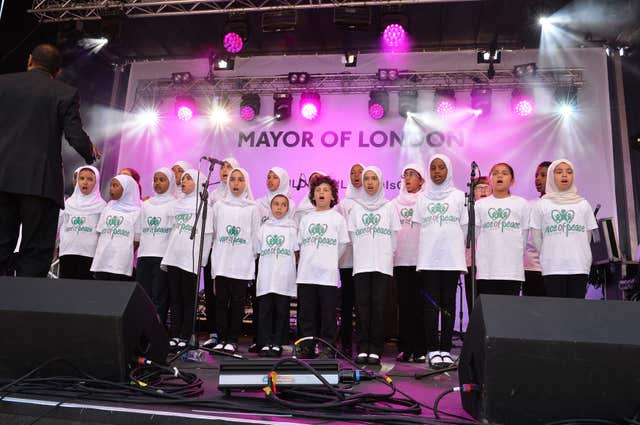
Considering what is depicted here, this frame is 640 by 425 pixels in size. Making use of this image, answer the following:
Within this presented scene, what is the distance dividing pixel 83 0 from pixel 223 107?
2.49 metres

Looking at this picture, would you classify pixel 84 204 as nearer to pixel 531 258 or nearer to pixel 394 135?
pixel 531 258

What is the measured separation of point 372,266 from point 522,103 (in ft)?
15.8

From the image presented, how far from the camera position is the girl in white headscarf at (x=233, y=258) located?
4.71m

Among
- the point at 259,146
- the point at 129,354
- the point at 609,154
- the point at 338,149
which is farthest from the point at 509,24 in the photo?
the point at 129,354

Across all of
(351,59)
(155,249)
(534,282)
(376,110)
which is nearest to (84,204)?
(155,249)

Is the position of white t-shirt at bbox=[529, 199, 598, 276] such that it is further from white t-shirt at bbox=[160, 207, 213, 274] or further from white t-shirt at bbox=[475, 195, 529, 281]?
white t-shirt at bbox=[160, 207, 213, 274]

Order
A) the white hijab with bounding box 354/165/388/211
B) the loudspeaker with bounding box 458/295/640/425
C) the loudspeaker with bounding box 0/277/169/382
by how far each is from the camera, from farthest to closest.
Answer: the white hijab with bounding box 354/165/388/211, the loudspeaker with bounding box 0/277/169/382, the loudspeaker with bounding box 458/295/640/425

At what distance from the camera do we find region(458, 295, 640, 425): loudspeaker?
1.84 metres

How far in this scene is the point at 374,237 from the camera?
440cm

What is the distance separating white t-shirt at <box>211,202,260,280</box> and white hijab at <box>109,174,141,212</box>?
3.27ft

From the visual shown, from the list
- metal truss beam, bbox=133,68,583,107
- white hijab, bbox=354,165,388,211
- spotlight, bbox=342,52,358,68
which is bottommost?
white hijab, bbox=354,165,388,211

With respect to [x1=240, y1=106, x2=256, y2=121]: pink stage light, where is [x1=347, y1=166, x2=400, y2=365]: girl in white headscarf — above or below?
below

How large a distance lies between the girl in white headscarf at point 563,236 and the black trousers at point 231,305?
2492 mm

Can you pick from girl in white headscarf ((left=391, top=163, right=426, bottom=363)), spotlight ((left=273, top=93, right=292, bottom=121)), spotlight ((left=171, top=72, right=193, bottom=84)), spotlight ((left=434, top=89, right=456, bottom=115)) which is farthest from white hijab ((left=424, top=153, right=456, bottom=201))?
spotlight ((left=171, top=72, right=193, bottom=84))
